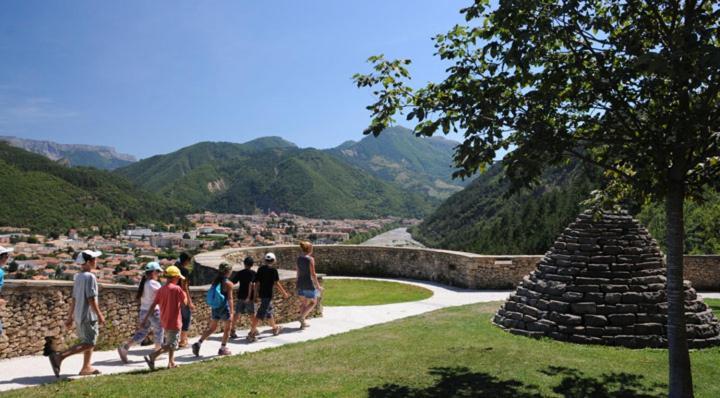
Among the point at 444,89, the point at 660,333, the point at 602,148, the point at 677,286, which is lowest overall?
the point at 660,333

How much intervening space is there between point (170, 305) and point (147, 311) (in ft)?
3.03

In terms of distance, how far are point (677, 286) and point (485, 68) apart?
3.60 meters

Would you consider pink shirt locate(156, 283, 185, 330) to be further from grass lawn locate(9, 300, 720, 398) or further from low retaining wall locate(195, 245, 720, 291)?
low retaining wall locate(195, 245, 720, 291)

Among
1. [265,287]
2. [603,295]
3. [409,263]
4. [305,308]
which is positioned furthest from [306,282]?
[409,263]

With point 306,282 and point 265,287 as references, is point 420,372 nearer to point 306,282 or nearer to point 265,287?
point 265,287

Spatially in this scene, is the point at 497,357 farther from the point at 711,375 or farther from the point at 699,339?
the point at 699,339

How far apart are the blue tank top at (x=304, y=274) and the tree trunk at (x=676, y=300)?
21.9 feet

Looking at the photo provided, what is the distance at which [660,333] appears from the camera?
30.0 feet

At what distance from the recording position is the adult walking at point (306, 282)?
10578mm

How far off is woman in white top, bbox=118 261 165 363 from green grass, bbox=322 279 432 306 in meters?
6.99

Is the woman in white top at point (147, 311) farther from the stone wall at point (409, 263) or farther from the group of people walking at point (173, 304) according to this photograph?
the stone wall at point (409, 263)

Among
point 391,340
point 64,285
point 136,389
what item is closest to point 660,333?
point 391,340

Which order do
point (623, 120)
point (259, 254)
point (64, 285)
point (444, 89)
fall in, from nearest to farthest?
point (623, 120) → point (444, 89) → point (64, 285) → point (259, 254)

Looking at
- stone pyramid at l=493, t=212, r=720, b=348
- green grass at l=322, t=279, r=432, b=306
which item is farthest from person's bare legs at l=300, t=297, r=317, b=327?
stone pyramid at l=493, t=212, r=720, b=348
